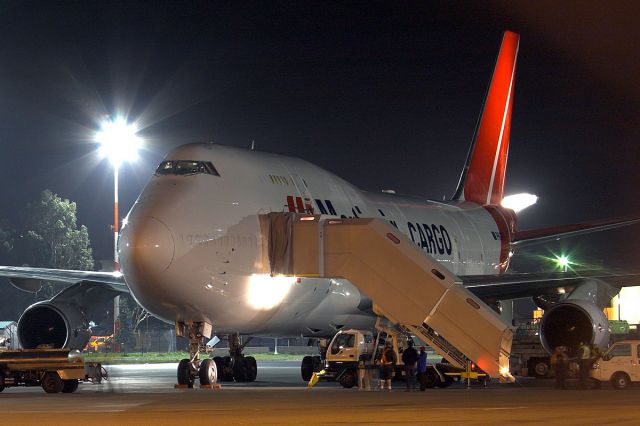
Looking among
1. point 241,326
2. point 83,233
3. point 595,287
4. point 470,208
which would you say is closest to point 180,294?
point 241,326

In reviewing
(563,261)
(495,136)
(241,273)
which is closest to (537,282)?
(241,273)

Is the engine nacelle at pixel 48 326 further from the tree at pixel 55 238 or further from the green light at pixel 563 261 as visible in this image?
the tree at pixel 55 238

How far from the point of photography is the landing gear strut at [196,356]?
1009 inches

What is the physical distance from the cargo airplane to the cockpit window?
0.03 metres

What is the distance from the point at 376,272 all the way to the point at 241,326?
342 cm

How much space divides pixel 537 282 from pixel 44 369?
12.7 metres

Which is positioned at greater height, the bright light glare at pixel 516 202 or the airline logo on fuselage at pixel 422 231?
the bright light glare at pixel 516 202

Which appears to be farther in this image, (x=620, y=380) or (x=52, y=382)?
(x=620, y=380)

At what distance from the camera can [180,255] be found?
79.3 ft

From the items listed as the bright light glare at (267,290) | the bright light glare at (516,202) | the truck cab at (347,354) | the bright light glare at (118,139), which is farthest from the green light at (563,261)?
the bright light glare at (267,290)

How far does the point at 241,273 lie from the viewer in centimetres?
2517

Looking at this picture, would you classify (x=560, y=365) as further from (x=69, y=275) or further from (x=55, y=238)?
(x=55, y=238)

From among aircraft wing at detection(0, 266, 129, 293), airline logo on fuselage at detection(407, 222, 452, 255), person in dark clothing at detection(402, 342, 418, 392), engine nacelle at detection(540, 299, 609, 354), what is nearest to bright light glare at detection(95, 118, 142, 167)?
aircraft wing at detection(0, 266, 129, 293)

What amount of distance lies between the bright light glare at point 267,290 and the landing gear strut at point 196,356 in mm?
1157
